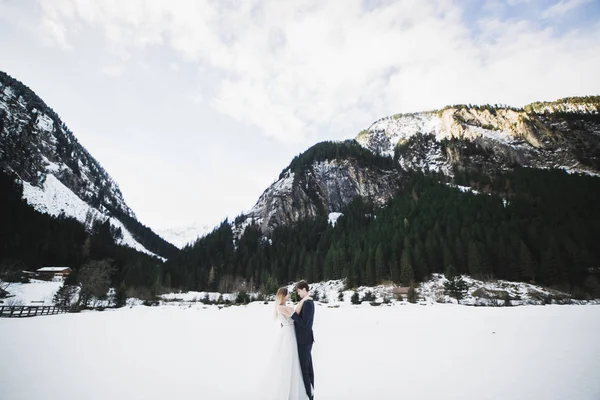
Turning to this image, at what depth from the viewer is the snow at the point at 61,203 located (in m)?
118

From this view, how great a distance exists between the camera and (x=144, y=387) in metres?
5.95

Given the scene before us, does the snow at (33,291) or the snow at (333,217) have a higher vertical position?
the snow at (333,217)

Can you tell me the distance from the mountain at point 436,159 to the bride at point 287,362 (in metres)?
112

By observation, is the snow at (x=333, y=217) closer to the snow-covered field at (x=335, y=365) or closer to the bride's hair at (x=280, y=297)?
the snow-covered field at (x=335, y=365)

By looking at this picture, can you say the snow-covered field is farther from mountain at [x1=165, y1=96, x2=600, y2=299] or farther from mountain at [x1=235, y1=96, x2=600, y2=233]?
mountain at [x1=235, y1=96, x2=600, y2=233]

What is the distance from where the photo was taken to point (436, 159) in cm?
15650

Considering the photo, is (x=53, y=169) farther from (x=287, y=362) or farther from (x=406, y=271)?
(x=287, y=362)

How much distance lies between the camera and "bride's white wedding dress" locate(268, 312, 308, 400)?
4.63m

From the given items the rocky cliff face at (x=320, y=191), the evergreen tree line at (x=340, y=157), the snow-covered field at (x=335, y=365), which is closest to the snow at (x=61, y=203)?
the rocky cliff face at (x=320, y=191)

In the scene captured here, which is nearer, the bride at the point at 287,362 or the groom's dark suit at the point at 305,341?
the bride at the point at 287,362

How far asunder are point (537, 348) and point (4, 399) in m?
14.4

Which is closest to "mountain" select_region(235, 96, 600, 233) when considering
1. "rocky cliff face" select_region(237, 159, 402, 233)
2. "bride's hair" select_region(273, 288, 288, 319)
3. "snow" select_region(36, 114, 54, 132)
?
"rocky cliff face" select_region(237, 159, 402, 233)

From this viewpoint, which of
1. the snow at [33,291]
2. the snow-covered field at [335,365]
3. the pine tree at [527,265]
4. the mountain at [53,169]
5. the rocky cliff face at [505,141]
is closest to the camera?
the snow-covered field at [335,365]

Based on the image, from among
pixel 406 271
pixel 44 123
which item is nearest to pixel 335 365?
pixel 406 271
